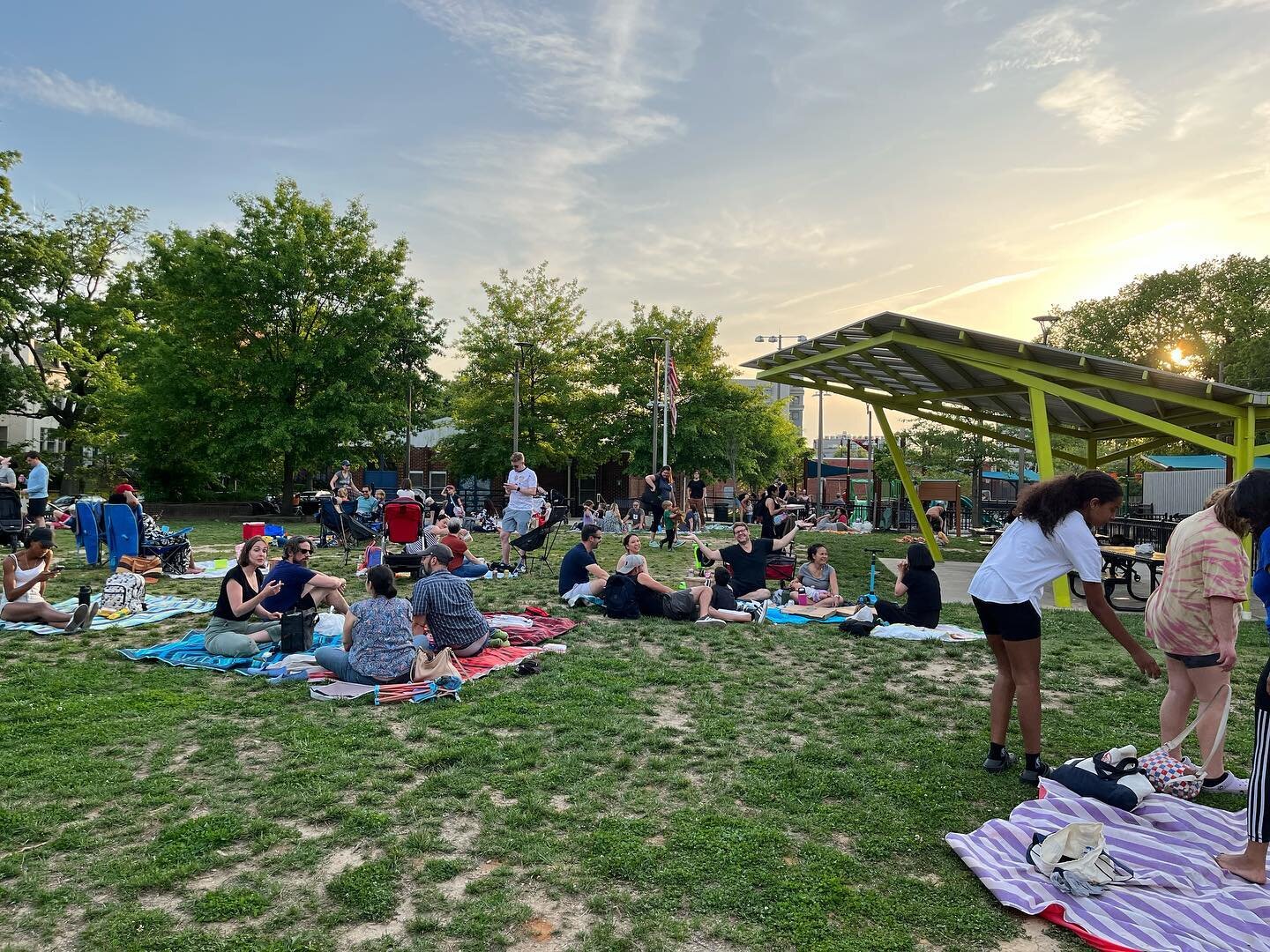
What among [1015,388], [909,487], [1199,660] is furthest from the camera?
[909,487]

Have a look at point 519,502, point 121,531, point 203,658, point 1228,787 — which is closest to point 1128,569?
point 1228,787

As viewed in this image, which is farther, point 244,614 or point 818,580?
point 818,580

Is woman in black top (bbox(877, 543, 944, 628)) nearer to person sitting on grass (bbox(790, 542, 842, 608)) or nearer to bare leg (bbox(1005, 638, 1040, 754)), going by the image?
person sitting on grass (bbox(790, 542, 842, 608))

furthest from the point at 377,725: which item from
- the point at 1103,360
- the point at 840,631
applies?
the point at 1103,360

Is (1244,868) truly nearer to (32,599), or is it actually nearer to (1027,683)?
(1027,683)

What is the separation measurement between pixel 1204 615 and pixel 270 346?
95.7 ft

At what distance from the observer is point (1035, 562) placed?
171 inches

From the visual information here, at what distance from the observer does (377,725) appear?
5.40 m

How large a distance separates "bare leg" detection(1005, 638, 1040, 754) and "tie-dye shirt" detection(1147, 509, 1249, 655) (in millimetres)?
609

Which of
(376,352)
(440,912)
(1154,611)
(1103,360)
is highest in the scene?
(376,352)

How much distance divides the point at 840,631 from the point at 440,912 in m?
6.56

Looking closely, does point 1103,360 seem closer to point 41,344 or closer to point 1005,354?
point 1005,354

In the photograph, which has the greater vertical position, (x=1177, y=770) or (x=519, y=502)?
(x=519, y=502)

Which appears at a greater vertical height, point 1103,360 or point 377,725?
point 1103,360
